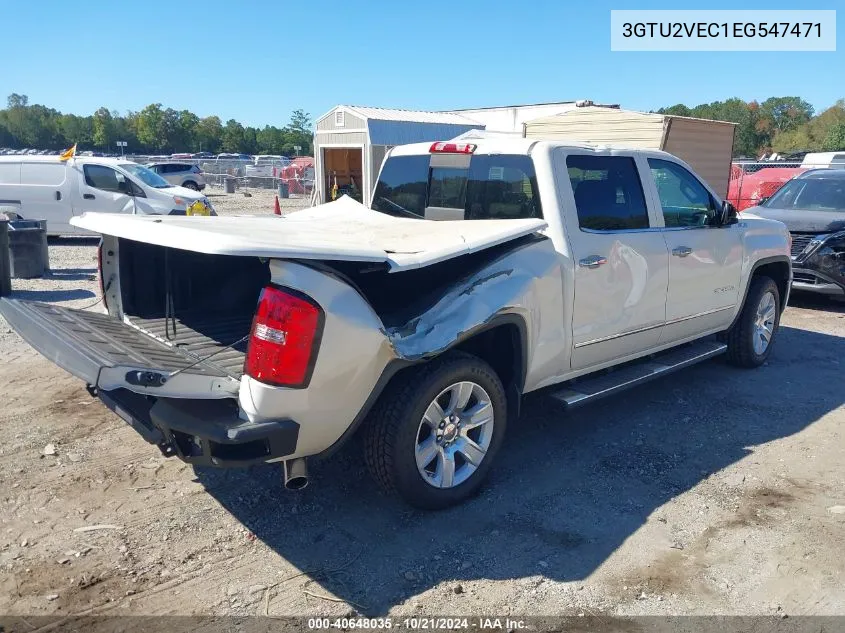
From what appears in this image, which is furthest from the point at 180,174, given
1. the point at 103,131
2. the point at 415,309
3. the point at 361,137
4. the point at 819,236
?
the point at 103,131

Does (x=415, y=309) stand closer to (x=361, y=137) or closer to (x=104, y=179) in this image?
(x=104, y=179)

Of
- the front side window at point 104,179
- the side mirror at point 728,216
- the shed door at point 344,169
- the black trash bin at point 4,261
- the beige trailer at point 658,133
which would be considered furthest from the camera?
the shed door at point 344,169

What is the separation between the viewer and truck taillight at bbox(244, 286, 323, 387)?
2883mm

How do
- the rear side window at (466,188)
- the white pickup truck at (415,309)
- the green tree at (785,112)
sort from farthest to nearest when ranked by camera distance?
the green tree at (785,112), the rear side window at (466,188), the white pickup truck at (415,309)

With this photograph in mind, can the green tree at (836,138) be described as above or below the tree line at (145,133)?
below

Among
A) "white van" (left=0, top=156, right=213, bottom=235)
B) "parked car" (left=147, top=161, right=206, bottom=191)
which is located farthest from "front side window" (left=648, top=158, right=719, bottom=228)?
"parked car" (left=147, top=161, right=206, bottom=191)

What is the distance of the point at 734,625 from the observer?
9.39 feet

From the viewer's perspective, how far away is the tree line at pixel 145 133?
99125 millimetres

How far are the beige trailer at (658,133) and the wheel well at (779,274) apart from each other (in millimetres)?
7395

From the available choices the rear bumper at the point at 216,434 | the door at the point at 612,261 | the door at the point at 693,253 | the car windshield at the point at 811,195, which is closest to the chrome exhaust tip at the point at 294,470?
the rear bumper at the point at 216,434

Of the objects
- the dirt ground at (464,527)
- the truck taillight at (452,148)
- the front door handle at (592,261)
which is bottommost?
the dirt ground at (464,527)

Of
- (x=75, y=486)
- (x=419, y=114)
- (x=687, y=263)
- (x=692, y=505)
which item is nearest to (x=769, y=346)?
(x=687, y=263)

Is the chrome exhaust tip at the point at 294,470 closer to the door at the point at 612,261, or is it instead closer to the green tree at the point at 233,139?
the door at the point at 612,261

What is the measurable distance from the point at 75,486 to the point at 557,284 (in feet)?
9.95
